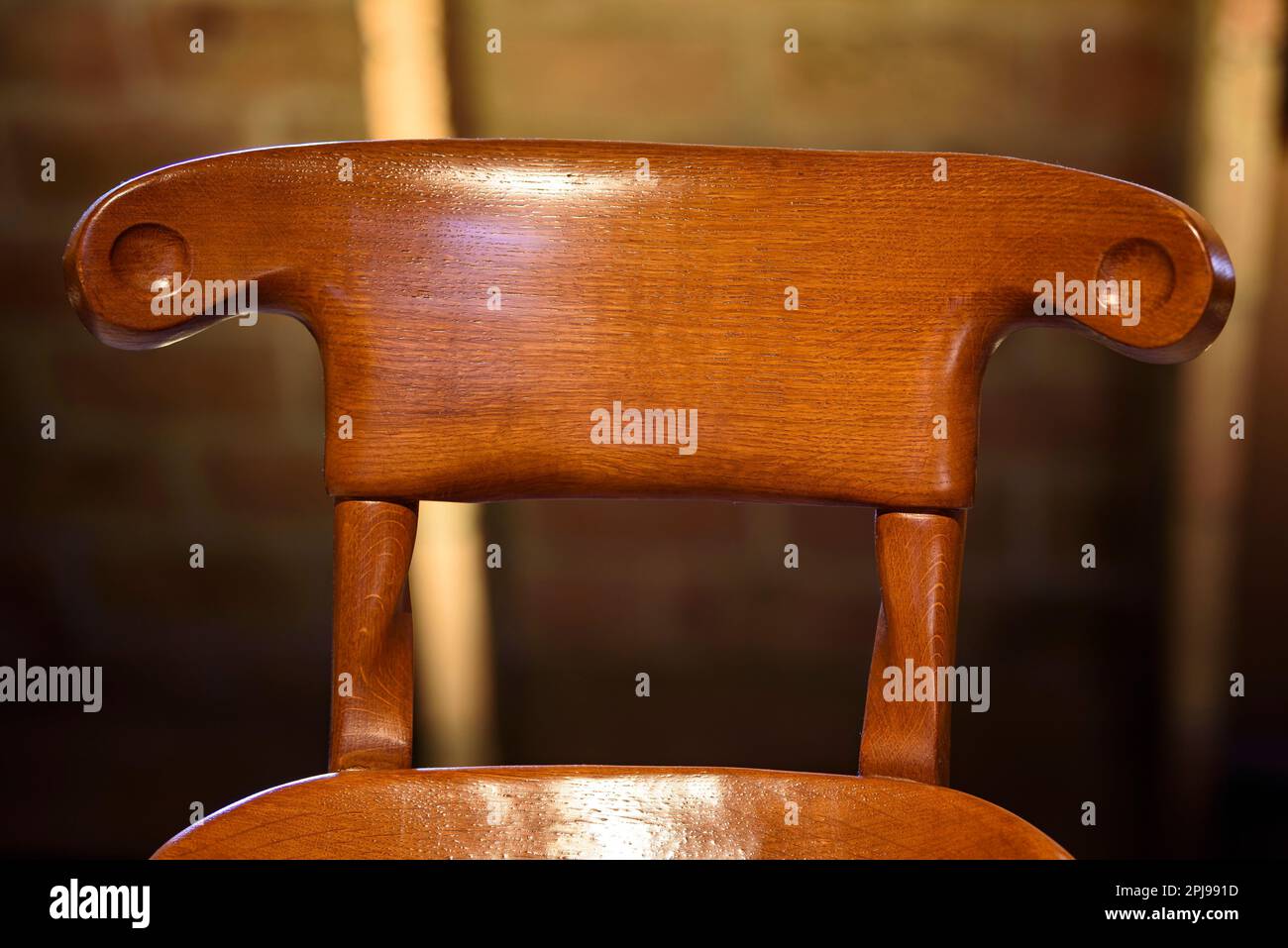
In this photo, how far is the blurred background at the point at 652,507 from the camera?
1438mm

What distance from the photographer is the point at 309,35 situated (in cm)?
145

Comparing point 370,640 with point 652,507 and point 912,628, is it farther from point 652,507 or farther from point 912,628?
point 652,507

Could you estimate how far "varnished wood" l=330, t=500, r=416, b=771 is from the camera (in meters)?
0.64

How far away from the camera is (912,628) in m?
0.64

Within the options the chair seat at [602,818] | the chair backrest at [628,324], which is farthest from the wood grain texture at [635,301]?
the chair seat at [602,818]

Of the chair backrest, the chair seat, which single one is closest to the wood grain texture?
the chair backrest

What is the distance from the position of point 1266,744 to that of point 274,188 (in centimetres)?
142

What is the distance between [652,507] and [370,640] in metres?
0.87

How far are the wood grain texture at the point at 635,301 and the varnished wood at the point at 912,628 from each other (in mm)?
18

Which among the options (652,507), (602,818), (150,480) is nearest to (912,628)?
(602,818)

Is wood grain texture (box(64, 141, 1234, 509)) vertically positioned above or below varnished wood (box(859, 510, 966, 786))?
above

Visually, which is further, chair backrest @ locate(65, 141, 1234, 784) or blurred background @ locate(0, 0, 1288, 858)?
blurred background @ locate(0, 0, 1288, 858)

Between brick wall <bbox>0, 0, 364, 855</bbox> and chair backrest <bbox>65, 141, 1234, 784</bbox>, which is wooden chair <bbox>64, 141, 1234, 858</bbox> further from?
brick wall <bbox>0, 0, 364, 855</bbox>

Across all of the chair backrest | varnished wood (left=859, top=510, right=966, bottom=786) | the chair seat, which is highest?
the chair backrest
